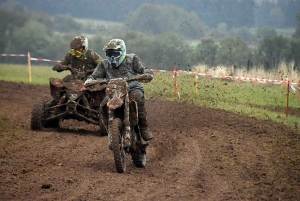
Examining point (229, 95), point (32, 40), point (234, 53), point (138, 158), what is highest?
point (32, 40)

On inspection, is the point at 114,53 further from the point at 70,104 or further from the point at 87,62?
the point at 87,62

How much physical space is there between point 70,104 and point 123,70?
408 cm

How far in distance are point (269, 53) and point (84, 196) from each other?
33.4m

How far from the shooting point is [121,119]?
10727 millimetres

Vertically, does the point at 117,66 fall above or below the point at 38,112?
above

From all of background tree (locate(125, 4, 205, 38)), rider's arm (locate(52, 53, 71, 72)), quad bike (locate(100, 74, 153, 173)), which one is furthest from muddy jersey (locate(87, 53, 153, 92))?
background tree (locate(125, 4, 205, 38))

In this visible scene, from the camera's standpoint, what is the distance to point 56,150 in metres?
12.7

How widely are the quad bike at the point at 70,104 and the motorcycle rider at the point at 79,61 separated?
32 centimetres

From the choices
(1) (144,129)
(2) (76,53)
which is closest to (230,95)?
(2) (76,53)

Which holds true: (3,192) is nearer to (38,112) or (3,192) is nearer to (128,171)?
(128,171)

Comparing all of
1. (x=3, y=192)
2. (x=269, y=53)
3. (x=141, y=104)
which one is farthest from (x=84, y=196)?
(x=269, y=53)

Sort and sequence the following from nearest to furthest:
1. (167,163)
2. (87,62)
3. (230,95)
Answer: (167,163)
(87,62)
(230,95)

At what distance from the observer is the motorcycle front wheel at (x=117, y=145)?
10164 mm

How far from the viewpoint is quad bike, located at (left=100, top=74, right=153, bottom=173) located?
10.2 metres
